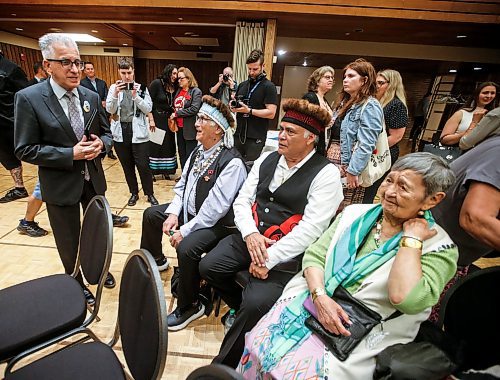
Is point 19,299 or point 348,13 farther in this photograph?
point 348,13

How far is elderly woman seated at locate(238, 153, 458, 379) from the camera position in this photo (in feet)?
3.13

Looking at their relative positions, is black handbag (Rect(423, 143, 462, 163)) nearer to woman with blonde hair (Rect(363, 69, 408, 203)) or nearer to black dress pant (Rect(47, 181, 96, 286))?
woman with blonde hair (Rect(363, 69, 408, 203))

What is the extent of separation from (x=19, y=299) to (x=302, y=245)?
1353 mm

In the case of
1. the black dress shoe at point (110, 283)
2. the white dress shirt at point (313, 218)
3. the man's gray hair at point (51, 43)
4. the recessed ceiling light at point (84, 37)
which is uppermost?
the recessed ceiling light at point (84, 37)

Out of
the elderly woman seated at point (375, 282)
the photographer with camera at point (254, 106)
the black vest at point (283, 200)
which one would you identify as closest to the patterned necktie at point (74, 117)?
the black vest at point (283, 200)

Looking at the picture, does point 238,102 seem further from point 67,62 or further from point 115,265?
point 115,265

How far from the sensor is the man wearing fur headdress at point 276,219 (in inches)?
54.6

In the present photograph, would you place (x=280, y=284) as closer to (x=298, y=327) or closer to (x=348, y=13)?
(x=298, y=327)

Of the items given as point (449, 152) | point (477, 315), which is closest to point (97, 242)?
point (477, 315)

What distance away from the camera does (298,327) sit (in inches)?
43.4

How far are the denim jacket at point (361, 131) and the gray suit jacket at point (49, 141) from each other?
6.08 feet

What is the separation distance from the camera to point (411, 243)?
0.97 meters

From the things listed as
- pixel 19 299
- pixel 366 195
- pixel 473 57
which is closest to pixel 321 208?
pixel 366 195

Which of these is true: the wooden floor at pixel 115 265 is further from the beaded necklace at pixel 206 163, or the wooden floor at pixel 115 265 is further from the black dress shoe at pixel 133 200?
the beaded necklace at pixel 206 163
